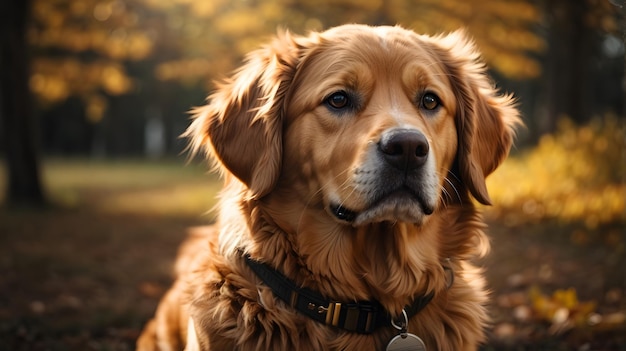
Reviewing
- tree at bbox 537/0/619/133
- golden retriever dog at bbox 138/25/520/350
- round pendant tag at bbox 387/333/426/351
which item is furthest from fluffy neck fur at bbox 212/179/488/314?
tree at bbox 537/0/619/133

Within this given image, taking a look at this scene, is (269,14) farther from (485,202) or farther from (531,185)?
(485,202)

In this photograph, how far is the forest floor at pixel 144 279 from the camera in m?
4.38

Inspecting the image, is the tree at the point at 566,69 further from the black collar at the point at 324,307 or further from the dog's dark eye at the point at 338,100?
the black collar at the point at 324,307

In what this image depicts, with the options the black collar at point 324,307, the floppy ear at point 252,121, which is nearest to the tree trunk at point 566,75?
the floppy ear at point 252,121

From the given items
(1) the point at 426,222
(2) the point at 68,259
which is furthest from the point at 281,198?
(2) the point at 68,259

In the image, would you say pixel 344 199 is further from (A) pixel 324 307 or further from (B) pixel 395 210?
(A) pixel 324 307

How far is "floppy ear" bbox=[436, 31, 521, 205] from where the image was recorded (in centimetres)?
314

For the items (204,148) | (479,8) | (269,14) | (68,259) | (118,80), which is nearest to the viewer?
(204,148)

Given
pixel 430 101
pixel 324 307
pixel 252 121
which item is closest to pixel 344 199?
pixel 324 307

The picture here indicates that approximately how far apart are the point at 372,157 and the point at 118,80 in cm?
1127

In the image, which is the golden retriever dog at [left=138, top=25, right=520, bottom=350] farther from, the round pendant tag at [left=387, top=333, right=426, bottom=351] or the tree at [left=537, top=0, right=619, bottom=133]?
the tree at [left=537, top=0, right=619, bottom=133]

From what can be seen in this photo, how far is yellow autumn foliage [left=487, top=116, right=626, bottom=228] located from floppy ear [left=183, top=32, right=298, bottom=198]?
561 cm

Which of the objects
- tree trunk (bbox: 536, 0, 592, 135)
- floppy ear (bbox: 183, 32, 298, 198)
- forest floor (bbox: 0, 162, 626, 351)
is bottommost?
forest floor (bbox: 0, 162, 626, 351)

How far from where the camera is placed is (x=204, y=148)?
10.6ft
